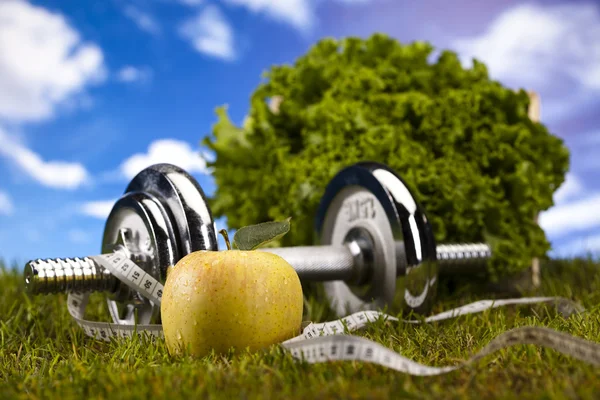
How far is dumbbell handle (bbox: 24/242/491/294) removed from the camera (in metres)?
2.77

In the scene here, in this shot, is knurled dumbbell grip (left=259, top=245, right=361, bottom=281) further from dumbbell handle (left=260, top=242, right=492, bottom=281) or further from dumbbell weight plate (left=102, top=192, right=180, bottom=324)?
dumbbell weight plate (left=102, top=192, right=180, bottom=324)

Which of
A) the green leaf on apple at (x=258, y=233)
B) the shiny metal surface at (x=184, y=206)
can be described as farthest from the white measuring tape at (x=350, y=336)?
the green leaf on apple at (x=258, y=233)

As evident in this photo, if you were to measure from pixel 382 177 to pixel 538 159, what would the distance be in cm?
211

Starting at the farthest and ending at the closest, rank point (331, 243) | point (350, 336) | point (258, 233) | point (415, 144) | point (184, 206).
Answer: point (415, 144)
point (331, 243)
point (184, 206)
point (258, 233)
point (350, 336)

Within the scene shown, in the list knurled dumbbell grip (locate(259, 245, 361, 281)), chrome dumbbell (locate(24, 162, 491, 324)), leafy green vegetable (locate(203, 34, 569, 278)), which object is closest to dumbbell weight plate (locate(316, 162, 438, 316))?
chrome dumbbell (locate(24, 162, 491, 324))

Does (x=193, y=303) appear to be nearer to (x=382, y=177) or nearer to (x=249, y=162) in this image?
(x=382, y=177)

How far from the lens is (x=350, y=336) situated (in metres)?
1.86

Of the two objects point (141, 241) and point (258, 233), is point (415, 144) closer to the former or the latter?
point (141, 241)

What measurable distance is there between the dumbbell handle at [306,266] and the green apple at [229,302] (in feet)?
2.51

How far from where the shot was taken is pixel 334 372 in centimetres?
187

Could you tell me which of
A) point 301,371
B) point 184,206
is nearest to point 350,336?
Result: point 301,371

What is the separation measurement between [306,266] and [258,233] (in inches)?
38.1

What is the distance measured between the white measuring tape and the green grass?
0.13ft

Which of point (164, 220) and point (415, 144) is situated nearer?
point (164, 220)
